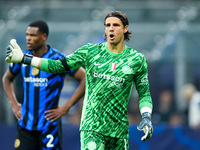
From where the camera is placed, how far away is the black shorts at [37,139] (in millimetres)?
6703


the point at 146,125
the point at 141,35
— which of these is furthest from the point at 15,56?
the point at 141,35

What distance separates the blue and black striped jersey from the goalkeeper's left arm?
5.59 ft

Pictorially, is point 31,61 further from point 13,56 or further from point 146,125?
point 146,125

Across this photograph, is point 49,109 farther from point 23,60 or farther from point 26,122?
point 23,60

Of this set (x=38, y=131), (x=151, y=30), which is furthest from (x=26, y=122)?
(x=151, y=30)

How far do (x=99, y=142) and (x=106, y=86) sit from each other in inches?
25.8

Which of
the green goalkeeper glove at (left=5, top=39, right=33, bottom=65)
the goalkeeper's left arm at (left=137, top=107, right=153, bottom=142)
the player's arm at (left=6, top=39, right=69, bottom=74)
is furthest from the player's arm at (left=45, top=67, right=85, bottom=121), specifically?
the goalkeeper's left arm at (left=137, top=107, right=153, bottom=142)

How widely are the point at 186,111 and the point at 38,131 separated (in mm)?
4537

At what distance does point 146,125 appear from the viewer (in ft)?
17.9

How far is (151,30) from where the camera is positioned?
500 inches

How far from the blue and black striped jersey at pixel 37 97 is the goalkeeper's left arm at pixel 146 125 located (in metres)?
1.70

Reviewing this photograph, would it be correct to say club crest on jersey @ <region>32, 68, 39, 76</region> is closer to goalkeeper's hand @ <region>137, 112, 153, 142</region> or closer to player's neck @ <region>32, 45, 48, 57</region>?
player's neck @ <region>32, 45, 48, 57</region>

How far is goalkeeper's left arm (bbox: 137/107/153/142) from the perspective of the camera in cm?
535

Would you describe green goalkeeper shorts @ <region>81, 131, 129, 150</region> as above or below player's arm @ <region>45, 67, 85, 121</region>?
below
